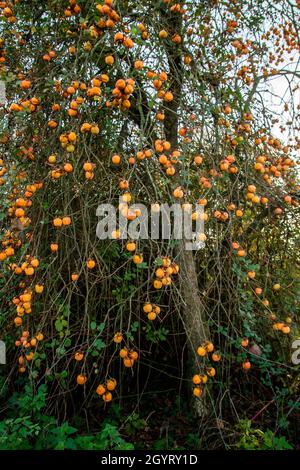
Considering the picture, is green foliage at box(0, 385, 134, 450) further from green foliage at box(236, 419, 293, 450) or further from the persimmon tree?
green foliage at box(236, 419, 293, 450)

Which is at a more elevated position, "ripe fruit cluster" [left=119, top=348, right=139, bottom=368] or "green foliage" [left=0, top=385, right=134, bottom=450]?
"ripe fruit cluster" [left=119, top=348, right=139, bottom=368]

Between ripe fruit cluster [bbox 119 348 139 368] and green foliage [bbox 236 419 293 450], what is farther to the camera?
green foliage [bbox 236 419 293 450]

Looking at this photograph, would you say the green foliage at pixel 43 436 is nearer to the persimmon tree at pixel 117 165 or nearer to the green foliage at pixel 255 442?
the persimmon tree at pixel 117 165

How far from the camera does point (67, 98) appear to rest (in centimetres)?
165

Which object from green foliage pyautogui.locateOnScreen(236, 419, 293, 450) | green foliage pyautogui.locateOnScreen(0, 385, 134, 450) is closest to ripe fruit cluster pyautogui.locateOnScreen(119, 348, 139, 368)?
green foliage pyautogui.locateOnScreen(0, 385, 134, 450)

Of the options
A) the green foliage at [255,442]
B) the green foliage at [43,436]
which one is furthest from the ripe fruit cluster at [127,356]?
the green foliage at [255,442]

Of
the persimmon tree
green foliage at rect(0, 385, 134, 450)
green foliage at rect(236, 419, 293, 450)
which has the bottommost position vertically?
green foliage at rect(236, 419, 293, 450)

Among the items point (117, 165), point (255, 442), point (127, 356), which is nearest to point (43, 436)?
point (127, 356)

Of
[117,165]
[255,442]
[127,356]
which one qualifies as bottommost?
[255,442]

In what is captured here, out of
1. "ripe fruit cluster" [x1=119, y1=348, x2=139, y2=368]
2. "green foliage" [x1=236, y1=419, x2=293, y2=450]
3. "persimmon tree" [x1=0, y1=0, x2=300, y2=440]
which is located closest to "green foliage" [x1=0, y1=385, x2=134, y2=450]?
"persimmon tree" [x1=0, y1=0, x2=300, y2=440]

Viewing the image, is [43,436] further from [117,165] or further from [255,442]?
[117,165]
